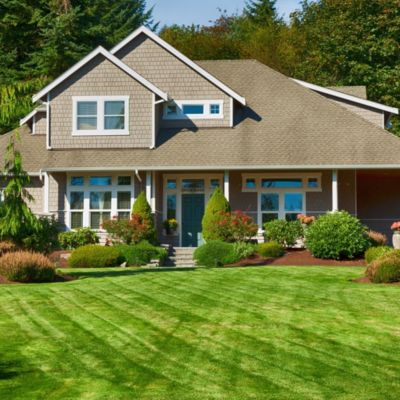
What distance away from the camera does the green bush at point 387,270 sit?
1698 cm

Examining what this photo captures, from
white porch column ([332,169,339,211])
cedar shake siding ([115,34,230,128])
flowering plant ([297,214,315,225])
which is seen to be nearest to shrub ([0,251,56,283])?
flowering plant ([297,214,315,225])

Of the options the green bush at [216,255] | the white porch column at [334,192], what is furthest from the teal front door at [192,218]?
the white porch column at [334,192]

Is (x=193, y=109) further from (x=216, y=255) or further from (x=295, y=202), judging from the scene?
(x=216, y=255)

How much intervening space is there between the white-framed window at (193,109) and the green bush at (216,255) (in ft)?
23.1

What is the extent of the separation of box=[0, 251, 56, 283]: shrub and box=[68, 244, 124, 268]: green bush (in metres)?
6.29

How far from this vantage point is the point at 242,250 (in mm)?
25703

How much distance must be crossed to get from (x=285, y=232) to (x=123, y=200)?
6270mm

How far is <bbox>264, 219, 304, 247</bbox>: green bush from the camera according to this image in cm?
2734

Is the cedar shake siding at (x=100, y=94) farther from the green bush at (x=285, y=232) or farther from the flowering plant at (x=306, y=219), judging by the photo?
the flowering plant at (x=306, y=219)

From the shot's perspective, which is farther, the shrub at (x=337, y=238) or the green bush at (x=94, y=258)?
the shrub at (x=337, y=238)

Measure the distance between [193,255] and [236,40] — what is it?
34.4 metres

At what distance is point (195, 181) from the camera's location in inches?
1203

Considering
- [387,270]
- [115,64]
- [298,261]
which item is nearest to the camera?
[387,270]

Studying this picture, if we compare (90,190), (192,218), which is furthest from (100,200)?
(192,218)
